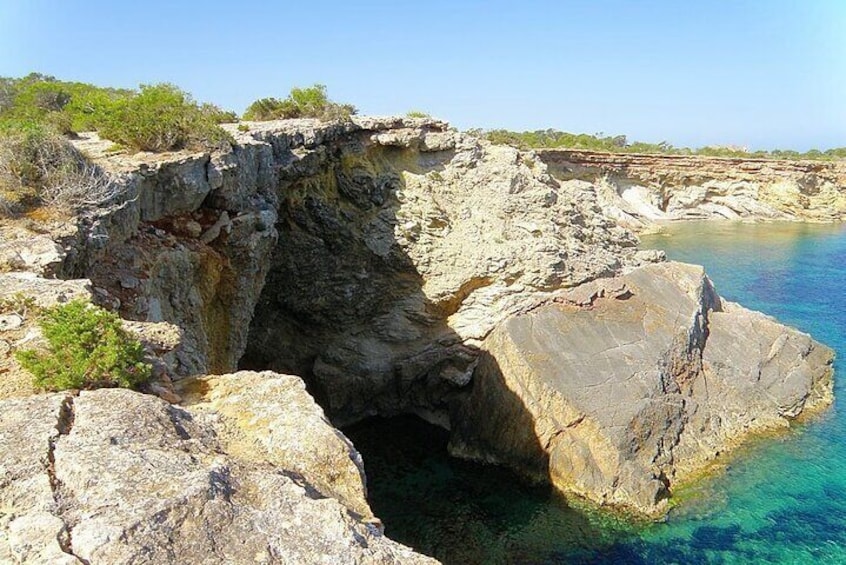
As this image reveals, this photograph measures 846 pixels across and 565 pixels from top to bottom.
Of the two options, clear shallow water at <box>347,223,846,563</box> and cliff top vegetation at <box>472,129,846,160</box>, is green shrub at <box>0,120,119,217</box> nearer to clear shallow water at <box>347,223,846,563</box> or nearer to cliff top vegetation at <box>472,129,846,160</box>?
clear shallow water at <box>347,223,846,563</box>

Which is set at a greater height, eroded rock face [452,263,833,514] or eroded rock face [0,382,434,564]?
eroded rock face [0,382,434,564]

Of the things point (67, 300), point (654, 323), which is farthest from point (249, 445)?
point (654, 323)

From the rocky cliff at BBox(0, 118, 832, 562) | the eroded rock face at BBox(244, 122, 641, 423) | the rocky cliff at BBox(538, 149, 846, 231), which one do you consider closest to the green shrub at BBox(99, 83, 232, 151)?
the rocky cliff at BBox(0, 118, 832, 562)

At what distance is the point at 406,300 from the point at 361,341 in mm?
2250

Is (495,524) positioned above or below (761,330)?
below

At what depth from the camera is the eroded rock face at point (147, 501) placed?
369 centimetres

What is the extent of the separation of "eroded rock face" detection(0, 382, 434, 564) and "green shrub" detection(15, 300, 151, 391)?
45 cm

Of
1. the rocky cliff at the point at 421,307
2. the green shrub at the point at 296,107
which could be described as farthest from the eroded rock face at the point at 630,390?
the green shrub at the point at 296,107

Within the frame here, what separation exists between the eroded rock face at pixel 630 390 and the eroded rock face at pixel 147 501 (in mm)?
12871

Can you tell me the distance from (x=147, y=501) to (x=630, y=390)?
1523 centimetres

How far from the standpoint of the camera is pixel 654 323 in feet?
61.8

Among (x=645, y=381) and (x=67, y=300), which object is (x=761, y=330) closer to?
(x=645, y=381)

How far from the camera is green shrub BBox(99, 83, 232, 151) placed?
39.6 feet

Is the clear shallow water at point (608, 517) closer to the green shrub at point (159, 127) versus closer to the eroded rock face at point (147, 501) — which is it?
the green shrub at point (159, 127)
